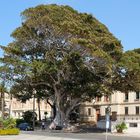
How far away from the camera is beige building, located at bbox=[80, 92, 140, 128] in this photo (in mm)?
103463

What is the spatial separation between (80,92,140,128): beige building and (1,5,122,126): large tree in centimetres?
2580

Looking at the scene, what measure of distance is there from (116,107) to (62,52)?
41.8 m

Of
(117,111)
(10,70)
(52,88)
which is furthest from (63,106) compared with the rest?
(117,111)

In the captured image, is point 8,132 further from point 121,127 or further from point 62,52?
point 121,127

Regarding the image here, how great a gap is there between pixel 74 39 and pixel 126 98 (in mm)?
45036

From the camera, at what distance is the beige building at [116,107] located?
103 metres

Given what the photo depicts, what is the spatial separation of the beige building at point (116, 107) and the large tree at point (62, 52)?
25.8m

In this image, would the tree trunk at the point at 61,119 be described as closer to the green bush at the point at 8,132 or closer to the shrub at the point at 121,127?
the shrub at the point at 121,127

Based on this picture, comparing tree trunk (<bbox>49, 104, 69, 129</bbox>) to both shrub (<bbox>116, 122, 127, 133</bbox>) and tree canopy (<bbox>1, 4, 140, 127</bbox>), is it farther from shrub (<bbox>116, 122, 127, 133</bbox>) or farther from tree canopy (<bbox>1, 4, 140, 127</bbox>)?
shrub (<bbox>116, 122, 127, 133</bbox>)

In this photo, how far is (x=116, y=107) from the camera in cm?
10794

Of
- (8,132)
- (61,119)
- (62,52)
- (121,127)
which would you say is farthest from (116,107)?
(8,132)

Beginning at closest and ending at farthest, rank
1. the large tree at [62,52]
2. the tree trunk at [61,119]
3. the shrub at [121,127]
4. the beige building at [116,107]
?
1. the large tree at [62,52]
2. the shrub at [121,127]
3. the tree trunk at [61,119]
4. the beige building at [116,107]

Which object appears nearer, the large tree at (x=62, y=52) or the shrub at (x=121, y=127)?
the large tree at (x=62, y=52)

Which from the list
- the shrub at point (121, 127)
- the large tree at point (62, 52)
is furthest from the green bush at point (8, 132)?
the shrub at point (121, 127)
